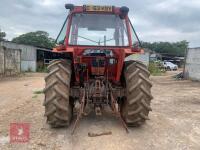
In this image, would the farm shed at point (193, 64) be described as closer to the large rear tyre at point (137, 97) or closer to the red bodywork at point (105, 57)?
the red bodywork at point (105, 57)

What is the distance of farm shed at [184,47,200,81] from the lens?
20.0 m

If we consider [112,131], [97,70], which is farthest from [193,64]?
[112,131]

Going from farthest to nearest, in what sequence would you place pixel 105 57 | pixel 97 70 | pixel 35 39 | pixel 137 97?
pixel 35 39 → pixel 97 70 → pixel 105 57 → pixel 137 97

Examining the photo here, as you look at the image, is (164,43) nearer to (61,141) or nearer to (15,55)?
(15,55)

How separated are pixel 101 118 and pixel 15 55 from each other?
20.2 metres

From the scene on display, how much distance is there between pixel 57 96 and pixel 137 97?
152 cm

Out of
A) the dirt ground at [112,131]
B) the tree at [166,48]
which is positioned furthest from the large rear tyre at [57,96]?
the tree at [166,48]

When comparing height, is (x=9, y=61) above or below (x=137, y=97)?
below

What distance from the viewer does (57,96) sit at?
569cm

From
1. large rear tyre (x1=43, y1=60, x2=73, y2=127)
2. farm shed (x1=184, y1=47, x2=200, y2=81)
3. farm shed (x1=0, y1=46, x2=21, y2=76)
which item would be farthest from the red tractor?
farm shed (x1=0, y1=46, x2=21, y2=76)

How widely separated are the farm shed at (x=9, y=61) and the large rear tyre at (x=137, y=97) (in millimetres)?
17613

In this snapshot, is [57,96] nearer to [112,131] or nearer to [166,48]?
[112,131]

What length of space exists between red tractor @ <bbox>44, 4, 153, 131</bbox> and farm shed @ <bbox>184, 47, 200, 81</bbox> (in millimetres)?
14290

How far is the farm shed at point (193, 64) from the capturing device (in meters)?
20.0
